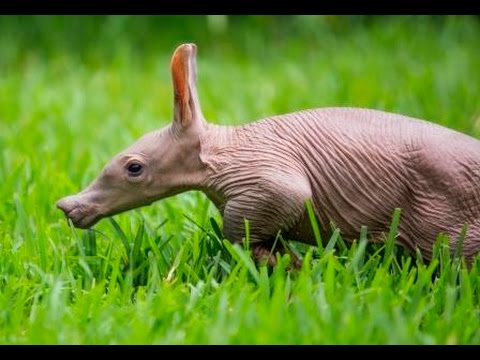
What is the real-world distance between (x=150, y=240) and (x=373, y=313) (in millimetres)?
1023

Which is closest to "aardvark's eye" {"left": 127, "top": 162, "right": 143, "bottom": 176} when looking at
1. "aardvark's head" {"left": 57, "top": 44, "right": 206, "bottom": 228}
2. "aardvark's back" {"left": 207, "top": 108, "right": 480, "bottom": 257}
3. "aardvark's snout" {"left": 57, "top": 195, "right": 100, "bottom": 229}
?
"aardvark's head" {"left": 57, "top": 44, "right": 206, "bottom": 228}

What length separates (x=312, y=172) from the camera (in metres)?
3.28

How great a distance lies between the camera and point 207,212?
396 cm

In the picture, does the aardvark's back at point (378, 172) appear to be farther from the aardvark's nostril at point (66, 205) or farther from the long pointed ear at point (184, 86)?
the aardvark's nostril at point (66, 205)

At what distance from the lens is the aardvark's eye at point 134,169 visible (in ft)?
11.1

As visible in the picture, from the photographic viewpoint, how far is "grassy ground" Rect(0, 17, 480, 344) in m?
2.87

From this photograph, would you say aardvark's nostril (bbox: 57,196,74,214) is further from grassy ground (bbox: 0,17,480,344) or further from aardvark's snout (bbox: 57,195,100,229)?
grassy ground (bbox: 0,17,480,344)

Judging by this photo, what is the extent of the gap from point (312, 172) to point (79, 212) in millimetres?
761

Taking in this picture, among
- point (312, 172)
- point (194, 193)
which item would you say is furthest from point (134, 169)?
point (194, 193)

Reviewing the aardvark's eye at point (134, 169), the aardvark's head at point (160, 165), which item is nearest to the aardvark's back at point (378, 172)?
the aardvark's head at point (160, 165)

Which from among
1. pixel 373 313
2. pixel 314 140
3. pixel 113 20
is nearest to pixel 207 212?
pixel 314 140

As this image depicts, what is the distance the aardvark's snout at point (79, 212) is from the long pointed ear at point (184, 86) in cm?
41

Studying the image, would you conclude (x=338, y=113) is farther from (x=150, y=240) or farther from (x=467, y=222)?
(x=150, y=240)

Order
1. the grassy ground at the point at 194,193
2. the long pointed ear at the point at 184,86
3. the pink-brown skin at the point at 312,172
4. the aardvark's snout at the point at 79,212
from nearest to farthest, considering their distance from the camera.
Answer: the grassy ground at the point at 194,193
the pink-brown skin at the point at 312,172
the long pointed ear at the point at 184,86
the aardvark's snout at the point at 79,212
